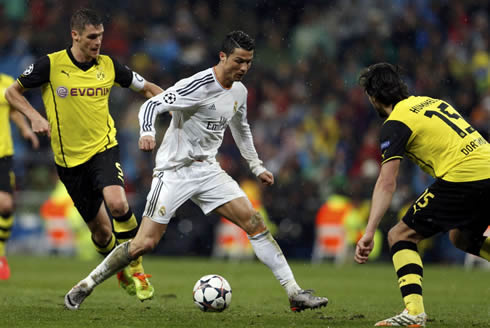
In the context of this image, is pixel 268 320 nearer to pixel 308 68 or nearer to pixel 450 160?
pixel 450 160

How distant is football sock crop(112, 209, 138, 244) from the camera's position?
26.7 feet

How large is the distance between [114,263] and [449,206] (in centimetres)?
299

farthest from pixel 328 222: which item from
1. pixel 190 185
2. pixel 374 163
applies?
pixel 190 185

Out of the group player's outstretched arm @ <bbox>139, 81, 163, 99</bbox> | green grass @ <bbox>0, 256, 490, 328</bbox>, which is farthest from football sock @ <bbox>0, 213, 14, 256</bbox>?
player's outstretched arm @ <bbox>139, 81, 163, 99</bbox>

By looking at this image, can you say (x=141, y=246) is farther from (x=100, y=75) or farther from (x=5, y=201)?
(x=5, y=201)

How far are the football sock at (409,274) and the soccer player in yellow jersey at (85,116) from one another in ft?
8.75

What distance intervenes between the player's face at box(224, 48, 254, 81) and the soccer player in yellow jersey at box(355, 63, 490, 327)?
1.22 m

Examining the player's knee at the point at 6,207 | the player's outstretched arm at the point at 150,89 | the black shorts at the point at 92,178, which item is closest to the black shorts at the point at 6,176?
the player's knee at the point at 6,207

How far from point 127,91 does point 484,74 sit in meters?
8.33

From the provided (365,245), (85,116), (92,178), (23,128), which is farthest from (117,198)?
(23,128)

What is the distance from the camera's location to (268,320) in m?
7.22

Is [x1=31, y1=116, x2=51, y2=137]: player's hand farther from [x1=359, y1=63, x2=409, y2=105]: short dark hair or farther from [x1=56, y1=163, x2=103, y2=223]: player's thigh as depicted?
[x1=359, y1=63, x2=409, y2=105]: short dark hair

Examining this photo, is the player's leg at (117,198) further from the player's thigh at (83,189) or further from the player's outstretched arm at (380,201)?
the player's outstretched arm at (380,201)

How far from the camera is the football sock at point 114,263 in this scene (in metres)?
7.51
